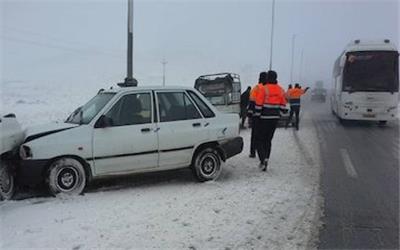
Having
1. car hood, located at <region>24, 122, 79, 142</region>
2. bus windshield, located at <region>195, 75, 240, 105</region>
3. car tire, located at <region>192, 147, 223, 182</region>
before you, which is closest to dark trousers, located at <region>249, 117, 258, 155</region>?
car tire, located at <region>192, 147, 223, 182</region>

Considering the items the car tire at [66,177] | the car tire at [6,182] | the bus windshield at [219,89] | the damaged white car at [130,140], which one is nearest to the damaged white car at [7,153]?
the car tire at [6,182]

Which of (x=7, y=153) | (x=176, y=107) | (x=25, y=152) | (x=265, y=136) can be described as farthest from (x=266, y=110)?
(x=7, y=153)

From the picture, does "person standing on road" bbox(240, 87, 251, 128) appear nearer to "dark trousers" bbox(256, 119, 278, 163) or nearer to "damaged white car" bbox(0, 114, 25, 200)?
"dark trousers" bbox(256, 119, 278, 163)

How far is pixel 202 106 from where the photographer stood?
952 cm

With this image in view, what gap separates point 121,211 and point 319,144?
386 inches

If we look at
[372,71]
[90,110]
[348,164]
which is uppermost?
[372,71]

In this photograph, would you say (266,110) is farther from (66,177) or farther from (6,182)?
(6,182)

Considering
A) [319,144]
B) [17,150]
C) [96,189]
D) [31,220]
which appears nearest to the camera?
[31,220]

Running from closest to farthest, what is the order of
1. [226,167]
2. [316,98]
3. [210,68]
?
[226,167]
[316,98]
[210,68]

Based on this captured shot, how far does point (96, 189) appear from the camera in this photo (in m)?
8.54

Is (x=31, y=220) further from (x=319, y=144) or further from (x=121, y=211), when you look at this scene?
(x=319, y=144)

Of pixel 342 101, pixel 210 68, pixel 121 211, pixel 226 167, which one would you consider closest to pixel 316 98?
pixel 342 101

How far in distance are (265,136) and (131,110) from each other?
3.27 m

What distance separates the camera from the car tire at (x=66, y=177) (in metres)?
7.90
